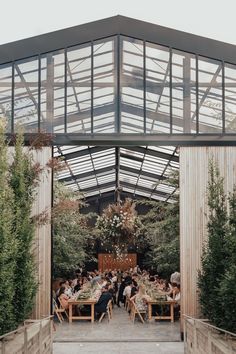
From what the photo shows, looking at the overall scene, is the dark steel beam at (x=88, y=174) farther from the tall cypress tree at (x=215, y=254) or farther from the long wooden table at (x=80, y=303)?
the tall cypress tree at (x=215, y=254)

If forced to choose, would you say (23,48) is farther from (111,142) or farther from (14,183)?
(14,183)

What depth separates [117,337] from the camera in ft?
44.2

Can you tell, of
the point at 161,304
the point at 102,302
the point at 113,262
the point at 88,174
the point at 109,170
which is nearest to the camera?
the point at 161,304

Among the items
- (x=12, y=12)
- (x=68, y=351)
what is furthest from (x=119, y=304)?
(x=12, y=12)

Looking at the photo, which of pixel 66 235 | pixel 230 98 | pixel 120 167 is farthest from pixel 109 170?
pixel 230 98

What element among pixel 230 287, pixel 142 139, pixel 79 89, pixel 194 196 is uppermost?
pixel 79 89

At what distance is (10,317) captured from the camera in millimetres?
8977

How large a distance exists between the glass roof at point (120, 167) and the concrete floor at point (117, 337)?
148 inches

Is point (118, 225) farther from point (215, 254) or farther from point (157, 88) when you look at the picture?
point (215, 254)

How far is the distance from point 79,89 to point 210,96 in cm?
272

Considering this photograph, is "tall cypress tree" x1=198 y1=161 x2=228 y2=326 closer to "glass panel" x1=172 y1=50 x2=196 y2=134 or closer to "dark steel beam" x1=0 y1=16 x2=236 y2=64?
"glass panel" x1=172 y1=50 x2=196 y2=134

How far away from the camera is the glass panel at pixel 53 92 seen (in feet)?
40.0

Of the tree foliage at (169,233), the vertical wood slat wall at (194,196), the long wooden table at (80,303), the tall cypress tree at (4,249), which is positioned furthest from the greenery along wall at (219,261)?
the long wooden table at (80,303)

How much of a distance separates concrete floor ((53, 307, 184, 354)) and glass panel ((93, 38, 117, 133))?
175 inches
